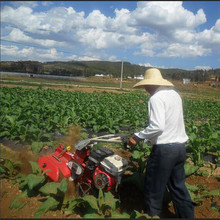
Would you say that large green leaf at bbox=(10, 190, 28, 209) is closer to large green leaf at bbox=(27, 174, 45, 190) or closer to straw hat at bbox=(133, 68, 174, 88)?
large green leaf at bbox=(27, 174, 45, 190)

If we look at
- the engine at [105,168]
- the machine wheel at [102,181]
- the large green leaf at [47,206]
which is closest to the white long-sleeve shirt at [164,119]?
the engine at [105,168]

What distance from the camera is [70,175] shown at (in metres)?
3.12

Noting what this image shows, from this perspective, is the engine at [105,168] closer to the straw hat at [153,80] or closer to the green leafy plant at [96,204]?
the green leafy plant at [96,204]

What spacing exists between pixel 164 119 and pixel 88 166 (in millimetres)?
1319

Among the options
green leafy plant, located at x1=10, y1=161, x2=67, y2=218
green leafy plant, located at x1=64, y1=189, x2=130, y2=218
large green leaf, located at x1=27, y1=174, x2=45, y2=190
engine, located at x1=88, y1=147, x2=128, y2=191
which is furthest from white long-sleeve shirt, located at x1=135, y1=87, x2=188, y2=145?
large green leaf, located at x1=27, y1=174, x2=45, y2=190

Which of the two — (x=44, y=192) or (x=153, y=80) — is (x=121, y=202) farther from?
(x=153, y=80)

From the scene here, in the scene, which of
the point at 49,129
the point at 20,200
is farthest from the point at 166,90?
the point at 49,129

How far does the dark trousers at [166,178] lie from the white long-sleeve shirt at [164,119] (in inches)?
3.8

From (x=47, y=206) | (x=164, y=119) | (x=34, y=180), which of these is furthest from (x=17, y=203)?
(x=164, y=119)

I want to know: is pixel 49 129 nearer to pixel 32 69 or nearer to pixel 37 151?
pixel 37 151

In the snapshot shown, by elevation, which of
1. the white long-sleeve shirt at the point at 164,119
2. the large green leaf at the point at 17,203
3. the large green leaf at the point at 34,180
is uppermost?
the white long-sleeve shirt at the point at 164,119

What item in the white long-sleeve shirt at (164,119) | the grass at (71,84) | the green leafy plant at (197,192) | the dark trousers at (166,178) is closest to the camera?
the white long-sleeve shirt at (164,119)

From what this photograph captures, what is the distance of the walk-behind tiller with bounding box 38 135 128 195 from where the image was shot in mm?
2830

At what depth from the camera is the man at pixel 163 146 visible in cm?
245
